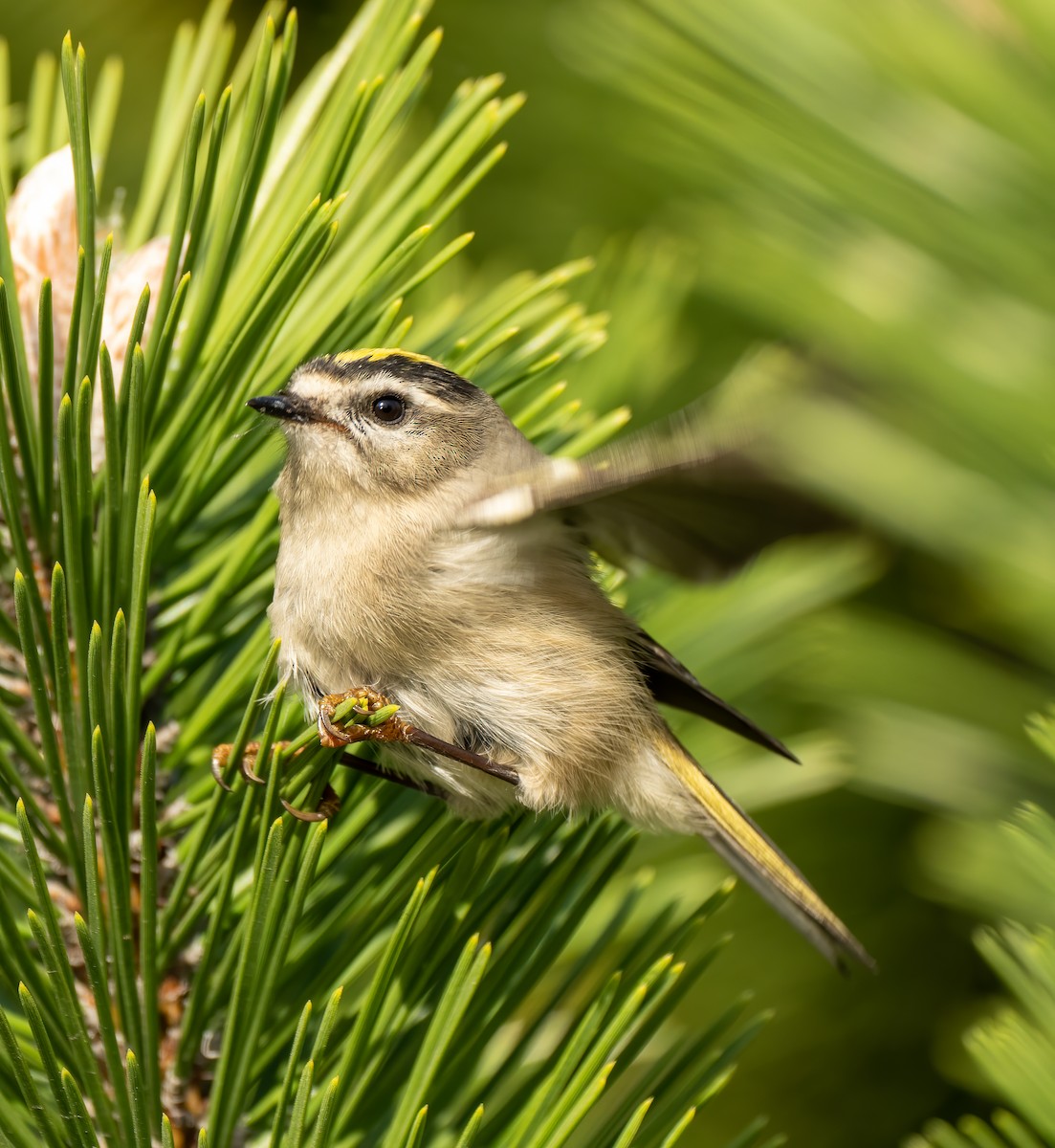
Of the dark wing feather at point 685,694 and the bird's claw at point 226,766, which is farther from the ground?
the bird's claw at point 226,766

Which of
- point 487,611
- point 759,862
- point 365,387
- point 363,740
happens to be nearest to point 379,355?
point 365,387

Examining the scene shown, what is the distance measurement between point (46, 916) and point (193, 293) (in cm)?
50

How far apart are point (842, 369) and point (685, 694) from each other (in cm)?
56

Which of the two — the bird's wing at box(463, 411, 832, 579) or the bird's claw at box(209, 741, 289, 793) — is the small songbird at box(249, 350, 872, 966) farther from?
the bird's claw at box(209, 741, 289, 793)

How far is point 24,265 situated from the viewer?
937 mm

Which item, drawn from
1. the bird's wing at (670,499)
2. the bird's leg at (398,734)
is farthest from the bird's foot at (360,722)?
the bird's wing at (670,499)

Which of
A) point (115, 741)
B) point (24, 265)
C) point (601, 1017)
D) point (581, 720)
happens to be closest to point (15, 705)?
point (115, 741)

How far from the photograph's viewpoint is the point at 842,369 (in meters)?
0.74

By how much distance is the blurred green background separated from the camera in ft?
2.96

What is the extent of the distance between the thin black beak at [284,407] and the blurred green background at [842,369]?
24cm

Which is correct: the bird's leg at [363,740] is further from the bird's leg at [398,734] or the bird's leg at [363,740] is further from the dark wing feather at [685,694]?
the dark wing feather at [685,694]

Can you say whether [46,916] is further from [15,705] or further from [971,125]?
[971,125]

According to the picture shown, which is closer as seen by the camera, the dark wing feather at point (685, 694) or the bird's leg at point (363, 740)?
the bird's leg at point (363, 740)

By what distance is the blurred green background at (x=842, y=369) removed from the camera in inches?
35.6
